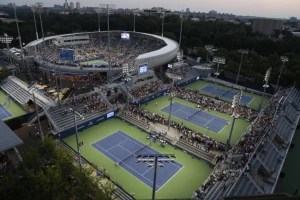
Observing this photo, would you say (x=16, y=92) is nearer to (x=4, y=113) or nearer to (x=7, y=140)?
(x=4, y=113)

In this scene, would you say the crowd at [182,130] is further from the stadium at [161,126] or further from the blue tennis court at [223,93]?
the blue tennis court at [223,93]

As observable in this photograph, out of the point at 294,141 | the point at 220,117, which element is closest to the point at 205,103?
the point at 220,117

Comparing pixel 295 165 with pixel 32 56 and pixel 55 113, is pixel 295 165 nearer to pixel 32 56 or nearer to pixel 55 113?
pixel 55 113

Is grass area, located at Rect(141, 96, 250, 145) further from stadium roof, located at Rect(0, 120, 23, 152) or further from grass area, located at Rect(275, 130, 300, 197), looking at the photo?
stadium roof, located at Rect(0, 120, 23, 152)

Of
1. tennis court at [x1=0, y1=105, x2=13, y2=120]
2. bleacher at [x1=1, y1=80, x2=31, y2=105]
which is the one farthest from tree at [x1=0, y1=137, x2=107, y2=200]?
bleacher at [x1=1, y1=80, x2=31, y2=105]

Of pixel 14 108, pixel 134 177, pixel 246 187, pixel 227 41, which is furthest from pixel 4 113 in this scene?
pixel 227 41

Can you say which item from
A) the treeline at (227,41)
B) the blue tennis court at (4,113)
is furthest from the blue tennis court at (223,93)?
the blue tennis court at (4,113)
